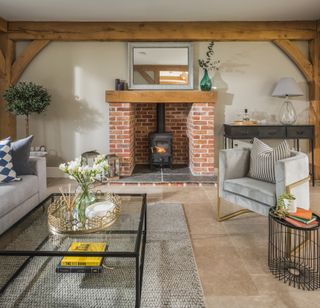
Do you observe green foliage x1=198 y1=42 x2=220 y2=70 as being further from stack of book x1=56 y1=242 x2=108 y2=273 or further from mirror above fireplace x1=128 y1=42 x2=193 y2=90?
stack of book x1=56 y1=242 x2=108 y2=273

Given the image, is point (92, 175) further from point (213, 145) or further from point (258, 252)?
point (213, 145)

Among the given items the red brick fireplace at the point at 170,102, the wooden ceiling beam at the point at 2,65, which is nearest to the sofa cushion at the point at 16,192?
the red brick fireplace at the point at 170,102

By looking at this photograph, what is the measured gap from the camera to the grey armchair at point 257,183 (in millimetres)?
2346

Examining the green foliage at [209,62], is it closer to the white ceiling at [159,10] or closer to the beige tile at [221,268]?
the white ceiling at [159,10]

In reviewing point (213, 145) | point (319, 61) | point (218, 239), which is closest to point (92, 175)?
point (218, 239)

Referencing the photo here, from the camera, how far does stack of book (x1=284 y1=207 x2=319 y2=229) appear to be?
186 cm

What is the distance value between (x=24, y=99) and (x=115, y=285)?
339 cm

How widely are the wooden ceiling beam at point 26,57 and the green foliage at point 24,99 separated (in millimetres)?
473

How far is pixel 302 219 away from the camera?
190cm

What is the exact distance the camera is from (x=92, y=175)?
206 cm

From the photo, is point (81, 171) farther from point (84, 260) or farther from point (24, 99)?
point (24, 99)

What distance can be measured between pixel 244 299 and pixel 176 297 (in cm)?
41

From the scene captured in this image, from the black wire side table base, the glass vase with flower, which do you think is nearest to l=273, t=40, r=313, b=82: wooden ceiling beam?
the black wire side table base

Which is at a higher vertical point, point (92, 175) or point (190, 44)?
point (190, 44)
